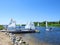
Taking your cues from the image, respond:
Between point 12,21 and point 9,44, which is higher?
point 12,21

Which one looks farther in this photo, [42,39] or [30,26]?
[30,26]

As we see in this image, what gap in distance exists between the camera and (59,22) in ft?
653

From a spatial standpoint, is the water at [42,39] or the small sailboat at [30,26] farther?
the small sailboat at [30,26]

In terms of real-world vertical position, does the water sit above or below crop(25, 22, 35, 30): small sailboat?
below

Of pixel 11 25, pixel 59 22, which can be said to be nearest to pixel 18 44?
pixel 11 25

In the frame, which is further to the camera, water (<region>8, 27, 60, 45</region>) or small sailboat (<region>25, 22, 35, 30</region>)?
small sailboat (<region>25, 22, 35, 30</region>)

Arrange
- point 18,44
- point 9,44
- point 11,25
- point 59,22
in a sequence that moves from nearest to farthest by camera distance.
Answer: point 18,44, point 9,44, point 11,25, point 59,22

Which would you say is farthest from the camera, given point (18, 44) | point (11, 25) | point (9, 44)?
point (11, 25)

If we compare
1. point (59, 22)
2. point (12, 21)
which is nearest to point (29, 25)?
point (12, 21)

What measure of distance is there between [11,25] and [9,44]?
187 ft

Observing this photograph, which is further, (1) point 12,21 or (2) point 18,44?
(1) point 12,21

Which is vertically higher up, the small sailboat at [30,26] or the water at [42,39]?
the small sailboat at [30,26]

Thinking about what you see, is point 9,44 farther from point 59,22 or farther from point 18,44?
point 59,22

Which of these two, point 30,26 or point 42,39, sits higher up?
point 30,26
